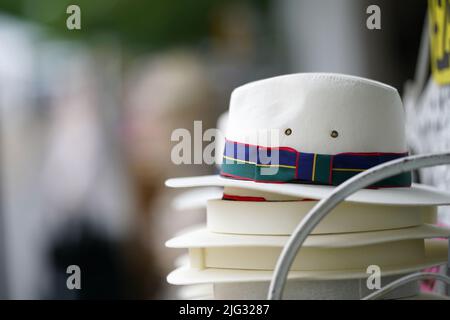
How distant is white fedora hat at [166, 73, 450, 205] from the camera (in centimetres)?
72

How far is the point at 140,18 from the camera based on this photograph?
3.12 m

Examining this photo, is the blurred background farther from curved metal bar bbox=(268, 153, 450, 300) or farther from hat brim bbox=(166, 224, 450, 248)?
curved metal bar bbox=(268, 153, 450, 300)

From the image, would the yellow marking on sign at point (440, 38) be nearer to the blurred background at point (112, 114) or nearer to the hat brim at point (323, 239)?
the hat brim at point (323, 239)

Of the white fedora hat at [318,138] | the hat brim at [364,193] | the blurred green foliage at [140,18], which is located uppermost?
the blurred green foliage at [140,18]

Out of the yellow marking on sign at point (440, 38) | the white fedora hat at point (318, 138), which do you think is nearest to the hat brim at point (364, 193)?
the white fedora hat at point (318, 138)

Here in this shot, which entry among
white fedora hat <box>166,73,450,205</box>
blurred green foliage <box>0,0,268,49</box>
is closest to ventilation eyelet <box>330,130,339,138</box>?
white fedora hat <box>166,73,450,205</box>

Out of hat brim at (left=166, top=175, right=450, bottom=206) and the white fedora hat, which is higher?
the white fedora hat

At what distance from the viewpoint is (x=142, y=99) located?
2.71 m

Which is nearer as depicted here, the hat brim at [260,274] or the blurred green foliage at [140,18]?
the hat brim at [260,274]

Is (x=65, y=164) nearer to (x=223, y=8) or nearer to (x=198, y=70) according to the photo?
(x=198, y=70)

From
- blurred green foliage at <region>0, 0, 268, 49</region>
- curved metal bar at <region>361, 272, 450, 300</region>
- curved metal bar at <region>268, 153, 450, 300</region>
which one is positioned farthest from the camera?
blurred green foliage at <region>0, 0, 268, 49</region>

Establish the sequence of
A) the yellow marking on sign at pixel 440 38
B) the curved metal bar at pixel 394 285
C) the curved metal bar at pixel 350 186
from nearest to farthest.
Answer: the curved metal bar at pixel 350 186, the curved metal bar at pixel 394 285, the yellow marking on sign at pixel 440 38

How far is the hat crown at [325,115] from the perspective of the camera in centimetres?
72

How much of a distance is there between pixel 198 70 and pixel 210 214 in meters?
2.02
